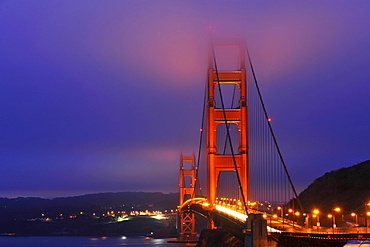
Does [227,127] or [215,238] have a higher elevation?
[227,127]

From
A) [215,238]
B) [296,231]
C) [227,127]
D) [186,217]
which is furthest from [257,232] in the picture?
[186,217]

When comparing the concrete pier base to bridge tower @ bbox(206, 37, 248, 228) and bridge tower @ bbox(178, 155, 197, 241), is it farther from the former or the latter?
bridge tower @ bbox(178, 155, 197, 241)

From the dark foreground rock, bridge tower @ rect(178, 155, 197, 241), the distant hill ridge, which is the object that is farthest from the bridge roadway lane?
bridge tower @ rect(178, 155, 197, 241)

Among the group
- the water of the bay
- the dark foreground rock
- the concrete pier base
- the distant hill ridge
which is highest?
the distant hill ridge

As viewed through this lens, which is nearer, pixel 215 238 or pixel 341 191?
pixel 215 238

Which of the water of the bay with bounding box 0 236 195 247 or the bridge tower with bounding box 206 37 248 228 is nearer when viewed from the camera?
the bridge tower with bounding box 206 37 248 228

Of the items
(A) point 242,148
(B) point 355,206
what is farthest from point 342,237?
(B) point 355,206

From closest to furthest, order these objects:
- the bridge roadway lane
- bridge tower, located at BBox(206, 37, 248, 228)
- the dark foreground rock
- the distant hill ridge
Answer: the bridge roadway lane → bridge tower, located at BBox(206, 37, 248, 228) → the dark foreground rock → the distant hill ridge

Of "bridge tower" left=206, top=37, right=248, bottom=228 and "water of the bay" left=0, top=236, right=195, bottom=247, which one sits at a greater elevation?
"bridge tower" left=206, top=37, right=248, bottom=228

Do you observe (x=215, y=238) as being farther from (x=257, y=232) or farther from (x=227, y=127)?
(x=257, y=232)
